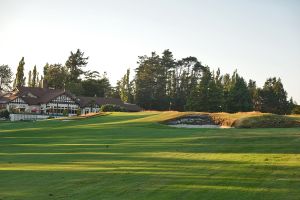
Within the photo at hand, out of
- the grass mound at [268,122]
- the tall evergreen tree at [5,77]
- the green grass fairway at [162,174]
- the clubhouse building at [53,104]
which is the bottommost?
the green grass fairway at [162,174]

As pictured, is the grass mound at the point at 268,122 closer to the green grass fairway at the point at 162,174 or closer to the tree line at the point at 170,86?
the green grass fairway at the point at 162,174

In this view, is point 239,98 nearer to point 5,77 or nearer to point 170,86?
point 170,86

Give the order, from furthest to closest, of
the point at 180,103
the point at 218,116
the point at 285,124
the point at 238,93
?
the point at 180,103, the point at 238,93, the point at 218,116, the point at 285,124

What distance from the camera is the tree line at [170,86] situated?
86431 mm

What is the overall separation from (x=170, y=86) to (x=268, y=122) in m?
91.9

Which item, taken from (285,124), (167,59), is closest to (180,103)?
(167,59)

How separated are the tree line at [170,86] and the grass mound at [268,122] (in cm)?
4699

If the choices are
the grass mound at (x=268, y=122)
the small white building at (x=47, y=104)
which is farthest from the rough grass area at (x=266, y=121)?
the small white building at (x=47, y=104)

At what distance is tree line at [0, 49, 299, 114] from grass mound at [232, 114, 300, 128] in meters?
47.0

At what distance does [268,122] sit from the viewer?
35156mm

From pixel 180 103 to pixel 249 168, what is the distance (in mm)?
98357

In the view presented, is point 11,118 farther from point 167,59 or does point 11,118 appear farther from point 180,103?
point 167,59

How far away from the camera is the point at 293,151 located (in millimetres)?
18172

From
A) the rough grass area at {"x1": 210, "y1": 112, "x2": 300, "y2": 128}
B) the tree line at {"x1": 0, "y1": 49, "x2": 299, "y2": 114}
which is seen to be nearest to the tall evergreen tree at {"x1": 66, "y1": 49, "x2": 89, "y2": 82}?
the tree line at {"x1": 0, "y1": 49, "x2": 299, "y2": 114}
